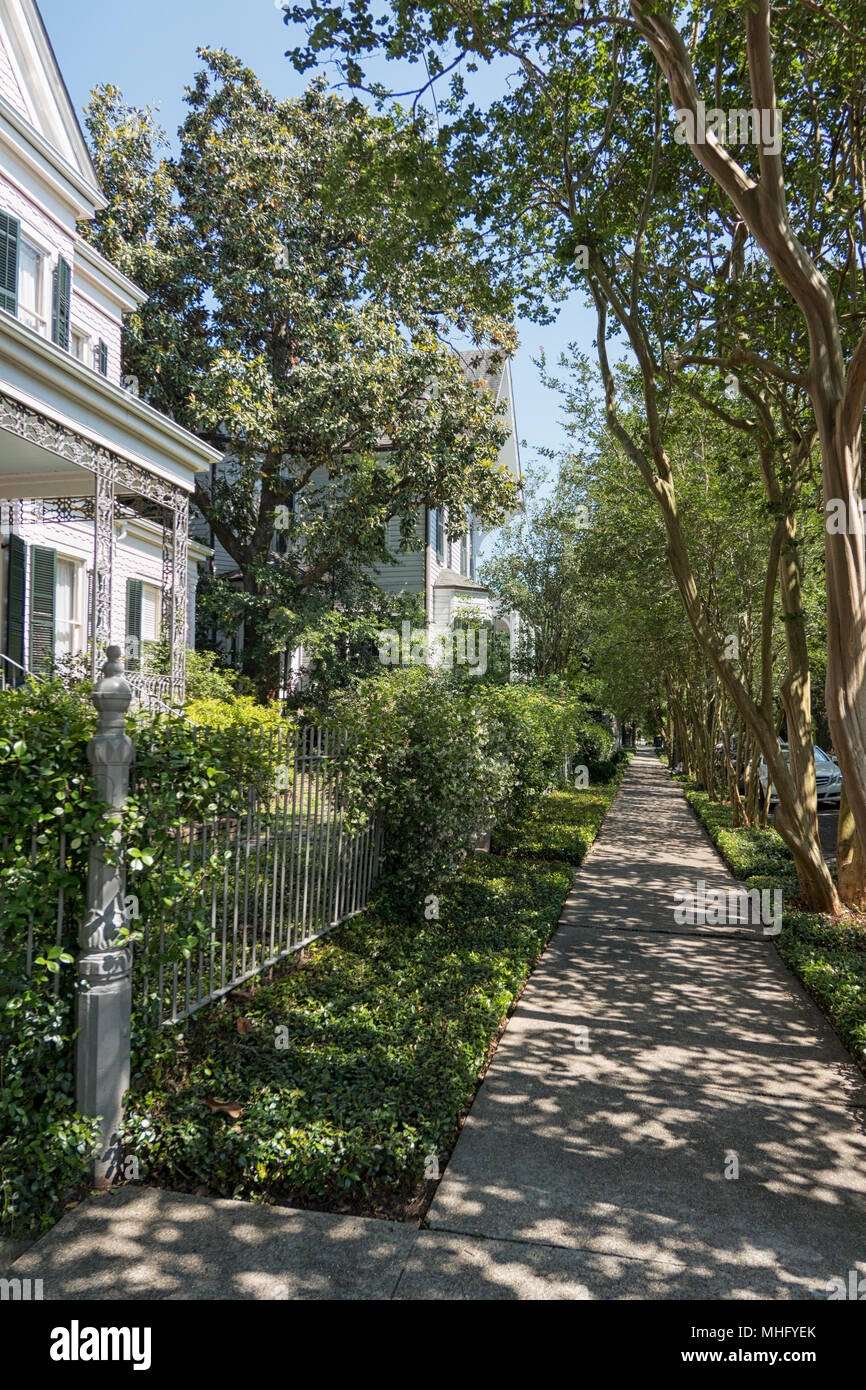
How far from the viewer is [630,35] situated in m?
7.54

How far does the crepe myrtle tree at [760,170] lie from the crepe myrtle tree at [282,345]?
35.4ft

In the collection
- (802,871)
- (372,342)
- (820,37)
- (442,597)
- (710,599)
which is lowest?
(802,871)

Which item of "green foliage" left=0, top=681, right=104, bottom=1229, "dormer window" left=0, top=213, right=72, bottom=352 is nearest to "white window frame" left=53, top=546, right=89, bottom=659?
"dormer window" left=0, top=213, right=72, bottom=352

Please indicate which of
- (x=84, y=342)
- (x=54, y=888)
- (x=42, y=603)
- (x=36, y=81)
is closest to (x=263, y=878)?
(x=54, y=888)

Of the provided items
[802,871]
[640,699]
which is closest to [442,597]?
[640,699]

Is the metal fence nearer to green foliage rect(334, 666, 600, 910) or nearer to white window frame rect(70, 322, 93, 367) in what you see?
green foliage rect(334, 666, 600, 910)

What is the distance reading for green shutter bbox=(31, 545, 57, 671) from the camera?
12984 mm

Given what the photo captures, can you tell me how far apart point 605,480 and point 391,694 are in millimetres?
8654

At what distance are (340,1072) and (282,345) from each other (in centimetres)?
1985

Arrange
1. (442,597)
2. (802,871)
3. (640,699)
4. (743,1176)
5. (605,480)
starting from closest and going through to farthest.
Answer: (743,1176)
(802,871)
(605,480)
(442,597)
(640,699)

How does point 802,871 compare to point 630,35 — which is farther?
point 802,871

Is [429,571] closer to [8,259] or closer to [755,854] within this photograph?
[8,259]
